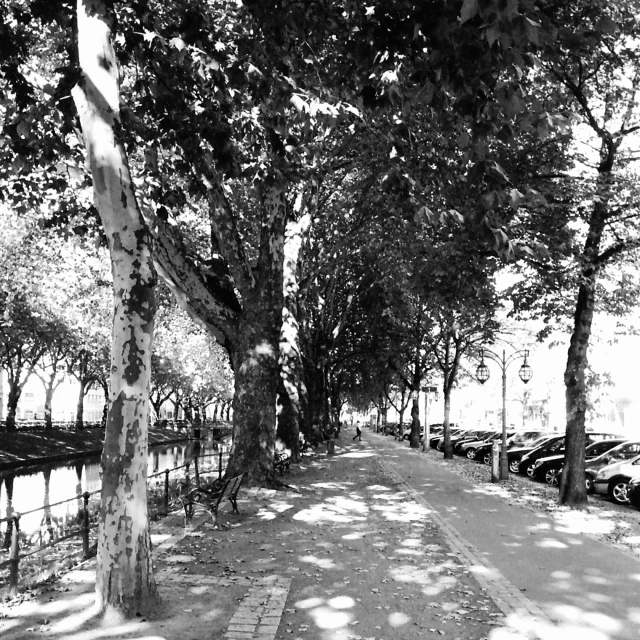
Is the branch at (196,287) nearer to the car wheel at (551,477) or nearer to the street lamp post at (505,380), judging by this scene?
the street lamp post at (505,380)

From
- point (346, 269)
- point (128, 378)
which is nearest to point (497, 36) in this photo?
point (128, 378)

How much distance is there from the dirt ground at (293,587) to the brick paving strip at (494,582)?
139 millimetres

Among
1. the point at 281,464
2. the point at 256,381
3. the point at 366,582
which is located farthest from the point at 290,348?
the point at 366,582

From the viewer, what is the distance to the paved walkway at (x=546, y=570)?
6574mm

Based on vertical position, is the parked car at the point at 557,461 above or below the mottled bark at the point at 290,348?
below

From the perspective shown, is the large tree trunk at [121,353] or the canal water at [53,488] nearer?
the large tree trunk at [121,353]

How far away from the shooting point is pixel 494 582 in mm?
8031

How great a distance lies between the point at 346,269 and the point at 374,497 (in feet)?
71.8

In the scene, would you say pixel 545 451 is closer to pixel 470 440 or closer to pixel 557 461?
pixel 557 461

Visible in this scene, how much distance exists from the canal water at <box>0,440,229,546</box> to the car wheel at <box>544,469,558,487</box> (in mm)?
10077

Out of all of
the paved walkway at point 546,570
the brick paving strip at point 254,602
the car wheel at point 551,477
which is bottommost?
the car wheel at point 551,477

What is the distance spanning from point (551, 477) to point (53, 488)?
15.8 meters

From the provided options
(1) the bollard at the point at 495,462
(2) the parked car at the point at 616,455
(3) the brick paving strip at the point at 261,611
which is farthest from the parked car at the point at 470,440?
(3) the brick paving strip at the point at 261,611

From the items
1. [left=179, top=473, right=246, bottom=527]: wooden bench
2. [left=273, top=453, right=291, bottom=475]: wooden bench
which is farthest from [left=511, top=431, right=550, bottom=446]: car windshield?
[left=179, top=473, right=246, bottom=527]: wooden bench
